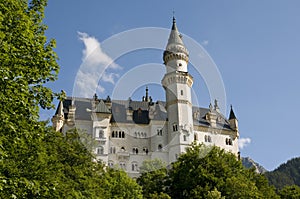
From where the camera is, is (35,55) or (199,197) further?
(199,197)

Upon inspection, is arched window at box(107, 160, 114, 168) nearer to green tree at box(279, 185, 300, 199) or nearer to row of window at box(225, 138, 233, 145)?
row of window at box(225, 138, 233, 145)

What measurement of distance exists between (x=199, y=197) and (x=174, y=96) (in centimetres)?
4455

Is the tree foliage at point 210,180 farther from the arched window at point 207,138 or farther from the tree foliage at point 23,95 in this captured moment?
the arched window at point 207,138

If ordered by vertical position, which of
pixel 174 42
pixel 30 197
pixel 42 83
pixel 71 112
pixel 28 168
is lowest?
pixel 30 197

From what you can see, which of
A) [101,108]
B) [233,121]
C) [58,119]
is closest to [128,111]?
[101,108]

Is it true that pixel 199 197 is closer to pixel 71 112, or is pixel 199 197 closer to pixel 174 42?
pixel 71 112

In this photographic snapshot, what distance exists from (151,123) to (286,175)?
4634 inches

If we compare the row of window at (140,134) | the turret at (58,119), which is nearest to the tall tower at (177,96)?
the row of window at (140,134)

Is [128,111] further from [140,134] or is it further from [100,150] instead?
[100,150]

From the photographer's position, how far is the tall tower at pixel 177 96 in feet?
257

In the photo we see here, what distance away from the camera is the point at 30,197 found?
1489 centimetres

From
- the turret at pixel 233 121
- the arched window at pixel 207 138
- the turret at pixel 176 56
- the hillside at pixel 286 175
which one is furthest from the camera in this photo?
the hillside at pixel 286 175

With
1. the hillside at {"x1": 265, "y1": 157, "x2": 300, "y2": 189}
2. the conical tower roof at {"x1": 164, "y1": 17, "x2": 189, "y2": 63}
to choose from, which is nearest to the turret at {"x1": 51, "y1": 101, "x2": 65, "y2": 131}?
the conical tower roof at {"x1": 164, "y1": 17, "x2": 189, "y2": 63}

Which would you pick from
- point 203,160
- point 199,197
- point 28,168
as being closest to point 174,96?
point 203,160
